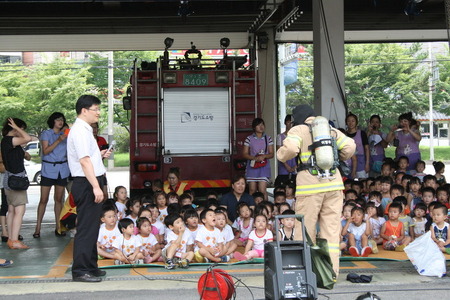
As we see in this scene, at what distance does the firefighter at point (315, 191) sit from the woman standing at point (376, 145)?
577 centimetres

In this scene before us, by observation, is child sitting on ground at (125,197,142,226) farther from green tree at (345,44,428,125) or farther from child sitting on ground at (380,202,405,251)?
green tree at (345,44,428,125)

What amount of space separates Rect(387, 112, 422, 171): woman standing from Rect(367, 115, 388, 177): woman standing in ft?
0.61

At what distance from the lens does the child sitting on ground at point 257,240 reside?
8211 mm

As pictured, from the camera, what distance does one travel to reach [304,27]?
1966 cm

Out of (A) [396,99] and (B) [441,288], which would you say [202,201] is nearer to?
(B) [441,288]

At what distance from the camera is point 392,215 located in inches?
352

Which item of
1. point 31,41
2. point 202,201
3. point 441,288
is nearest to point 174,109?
point 202,201

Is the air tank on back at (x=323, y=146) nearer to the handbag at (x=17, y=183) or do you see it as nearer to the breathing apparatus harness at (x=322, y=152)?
the breathing apparatus harness at (x=322, y=152)

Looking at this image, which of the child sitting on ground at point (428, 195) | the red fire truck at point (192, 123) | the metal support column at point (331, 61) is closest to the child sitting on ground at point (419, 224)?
the child sitting on ground at point (428, 195)

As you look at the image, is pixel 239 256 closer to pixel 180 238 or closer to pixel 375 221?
pixel 180 238

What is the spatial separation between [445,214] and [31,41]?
13.6 m

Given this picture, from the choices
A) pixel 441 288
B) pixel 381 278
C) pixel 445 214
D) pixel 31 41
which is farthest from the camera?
pixel 31 41

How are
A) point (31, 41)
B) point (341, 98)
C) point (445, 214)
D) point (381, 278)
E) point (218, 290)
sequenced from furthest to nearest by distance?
point (31, 41), point (341, 98), point (445, 214), point (381, 278), point (218, 290)

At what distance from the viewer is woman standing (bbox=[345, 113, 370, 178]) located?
11.7 m
